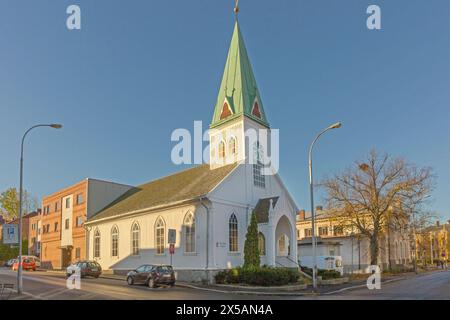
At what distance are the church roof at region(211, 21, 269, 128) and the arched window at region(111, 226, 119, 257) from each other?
13.7 meters

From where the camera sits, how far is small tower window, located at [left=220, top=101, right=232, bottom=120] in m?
36.6

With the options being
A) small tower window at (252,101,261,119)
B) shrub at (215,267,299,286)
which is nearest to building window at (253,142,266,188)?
small tower window at (252,101,261,119)

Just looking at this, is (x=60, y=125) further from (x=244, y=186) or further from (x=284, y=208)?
(x=284, y=208)

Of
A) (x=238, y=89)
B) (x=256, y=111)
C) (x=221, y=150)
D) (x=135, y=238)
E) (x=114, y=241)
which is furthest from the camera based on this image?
(x=114, y=241)

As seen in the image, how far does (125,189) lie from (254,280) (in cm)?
2796

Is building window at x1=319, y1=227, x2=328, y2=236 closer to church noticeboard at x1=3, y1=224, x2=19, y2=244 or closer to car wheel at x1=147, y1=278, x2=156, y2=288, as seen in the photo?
car wheel at x1=147, y1=278, x2=156, y2=288

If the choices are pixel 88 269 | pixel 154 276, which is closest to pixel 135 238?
pixel 88 269

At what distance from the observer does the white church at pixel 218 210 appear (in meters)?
29.8

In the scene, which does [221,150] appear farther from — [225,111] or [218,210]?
[218,210]

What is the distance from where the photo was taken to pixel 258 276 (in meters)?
26.3

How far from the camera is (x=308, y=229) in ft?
229

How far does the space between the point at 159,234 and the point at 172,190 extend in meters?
4.30
